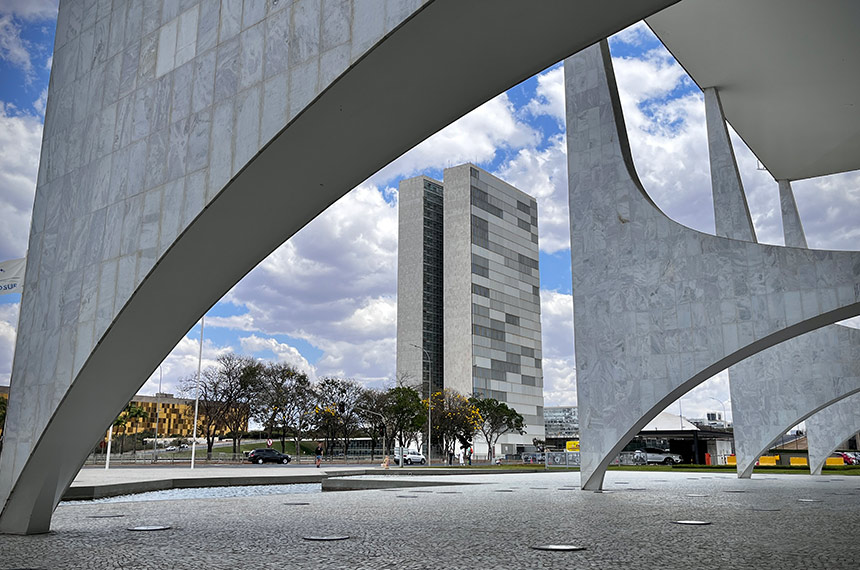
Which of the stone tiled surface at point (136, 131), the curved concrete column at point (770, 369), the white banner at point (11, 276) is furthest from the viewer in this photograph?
the curved concrete column at point (770, 369)

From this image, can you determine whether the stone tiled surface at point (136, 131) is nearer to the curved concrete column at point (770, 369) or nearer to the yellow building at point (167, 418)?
the curved concrete column at point (770, 369)

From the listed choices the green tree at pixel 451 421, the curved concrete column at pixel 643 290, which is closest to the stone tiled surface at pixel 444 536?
the curved concrete column at pixel 643 290

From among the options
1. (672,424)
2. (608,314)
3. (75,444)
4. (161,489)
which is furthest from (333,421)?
(75,444)

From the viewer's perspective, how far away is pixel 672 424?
73.2 metres

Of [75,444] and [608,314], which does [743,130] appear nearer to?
[608,314]

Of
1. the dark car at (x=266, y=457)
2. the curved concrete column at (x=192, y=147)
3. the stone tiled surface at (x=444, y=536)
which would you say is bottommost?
the dark car at (x=266, y=457)

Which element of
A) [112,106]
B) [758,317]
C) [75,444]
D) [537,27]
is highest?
[112,106]

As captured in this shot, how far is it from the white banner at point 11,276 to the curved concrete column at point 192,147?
4745mm

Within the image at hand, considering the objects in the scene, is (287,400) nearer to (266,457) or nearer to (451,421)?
(266,457)

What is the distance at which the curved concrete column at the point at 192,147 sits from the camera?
527 centimetres

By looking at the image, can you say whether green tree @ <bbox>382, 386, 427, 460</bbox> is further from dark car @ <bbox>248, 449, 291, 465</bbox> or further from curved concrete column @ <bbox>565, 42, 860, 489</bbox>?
curved concrete column @ <bbox>565, 42, 860, 489</bbox>

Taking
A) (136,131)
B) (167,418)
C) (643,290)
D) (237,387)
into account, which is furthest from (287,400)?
(136,131)

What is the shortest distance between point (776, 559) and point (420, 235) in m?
99.7

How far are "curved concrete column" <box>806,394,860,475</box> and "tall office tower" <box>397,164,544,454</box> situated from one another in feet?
205
